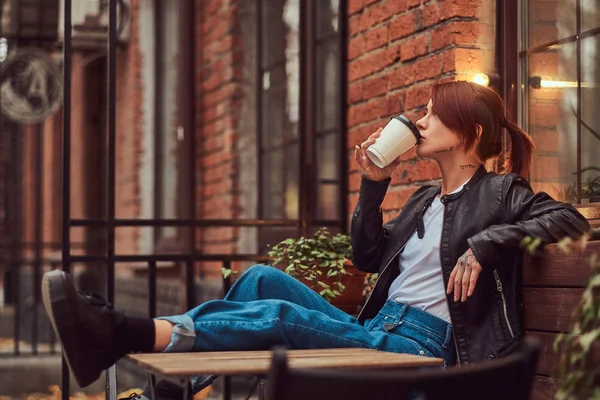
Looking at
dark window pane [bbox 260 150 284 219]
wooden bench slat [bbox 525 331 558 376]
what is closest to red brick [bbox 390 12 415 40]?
wooden bench slat [bbox 525 331 558 376]

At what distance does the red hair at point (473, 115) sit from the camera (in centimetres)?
306

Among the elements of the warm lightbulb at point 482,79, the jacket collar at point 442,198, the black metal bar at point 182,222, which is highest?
the warm lightbulb at point 482,79

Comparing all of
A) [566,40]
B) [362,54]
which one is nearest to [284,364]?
[566,40]

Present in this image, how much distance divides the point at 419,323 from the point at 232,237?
3685 millimetres

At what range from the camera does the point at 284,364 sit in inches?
67.1

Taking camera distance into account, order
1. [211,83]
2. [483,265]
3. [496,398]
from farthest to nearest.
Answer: [211,83], [483,265], [496,398]

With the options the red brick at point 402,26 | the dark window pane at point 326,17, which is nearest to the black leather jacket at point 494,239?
the red brick at point 402,26

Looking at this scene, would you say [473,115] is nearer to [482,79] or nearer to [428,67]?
[482,79]

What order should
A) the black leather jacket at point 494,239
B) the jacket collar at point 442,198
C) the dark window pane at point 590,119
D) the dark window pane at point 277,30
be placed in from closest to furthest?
the black leather jacket at point 494,239, the jacket collar at point 442,198, the dark window pane at point 590,119, the dark window pane at point 277,30

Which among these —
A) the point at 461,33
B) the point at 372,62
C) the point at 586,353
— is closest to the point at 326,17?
the point at 372,62

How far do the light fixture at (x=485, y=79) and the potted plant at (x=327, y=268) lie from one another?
0.77m

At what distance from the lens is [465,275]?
9.00 feet

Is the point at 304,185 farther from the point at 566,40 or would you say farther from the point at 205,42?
the point at 205,42

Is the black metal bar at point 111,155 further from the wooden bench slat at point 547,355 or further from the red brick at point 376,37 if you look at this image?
the wooden bench slat at point 547,355
